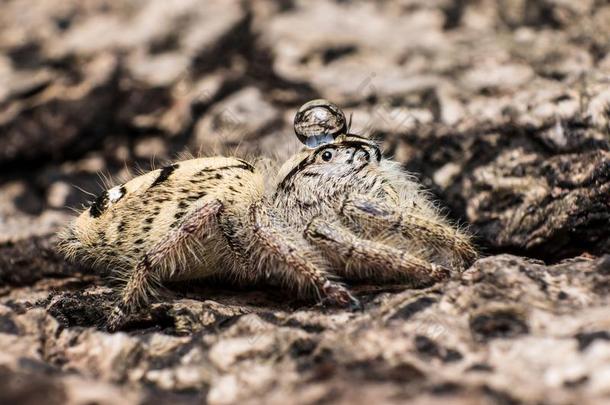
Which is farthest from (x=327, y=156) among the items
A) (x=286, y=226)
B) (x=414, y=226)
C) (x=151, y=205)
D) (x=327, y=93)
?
(x=327, y=93)

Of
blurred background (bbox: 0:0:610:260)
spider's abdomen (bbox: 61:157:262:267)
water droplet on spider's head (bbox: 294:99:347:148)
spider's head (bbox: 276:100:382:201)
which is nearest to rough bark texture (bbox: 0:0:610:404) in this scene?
blurred background (bbox: 0:0:610:260)

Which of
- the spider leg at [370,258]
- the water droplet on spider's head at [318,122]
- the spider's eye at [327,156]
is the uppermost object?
the water droplet on spider's head at [318,122]

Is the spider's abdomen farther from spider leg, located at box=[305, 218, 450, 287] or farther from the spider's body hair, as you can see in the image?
spider leg, located at box=[305, 218, 450, 287]

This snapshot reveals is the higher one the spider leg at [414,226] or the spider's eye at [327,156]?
the spider's eye at [327,156]

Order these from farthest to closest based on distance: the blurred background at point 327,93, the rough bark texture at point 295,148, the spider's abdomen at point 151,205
→ the blurred background at point 327,93
the spider's abdomen at point 151,205
the rough bark texture at point 295,148

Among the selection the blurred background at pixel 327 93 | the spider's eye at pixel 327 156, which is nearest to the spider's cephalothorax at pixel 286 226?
the spider's eye at pixel 327 156

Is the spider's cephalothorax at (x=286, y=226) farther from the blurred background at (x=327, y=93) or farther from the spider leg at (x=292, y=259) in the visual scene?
the blurred background at (x=327, y=93)
